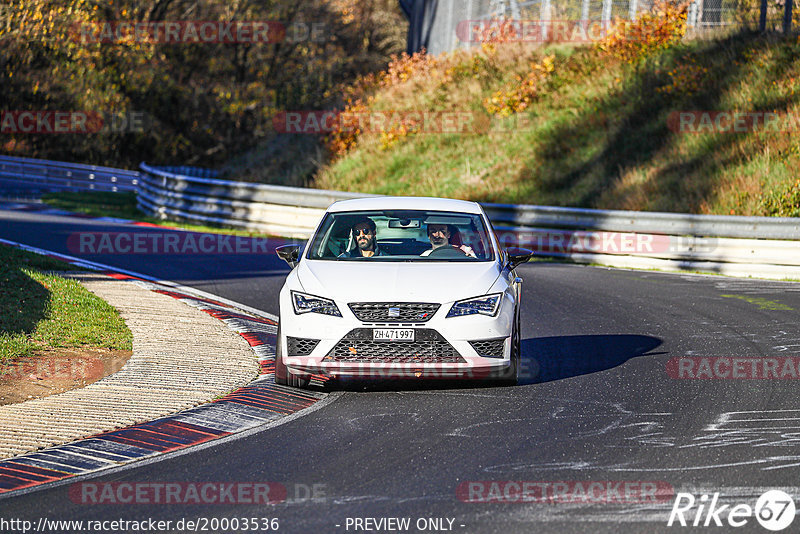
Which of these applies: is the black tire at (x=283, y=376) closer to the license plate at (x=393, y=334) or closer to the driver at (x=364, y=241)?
the license plate at (x=393, y=334)

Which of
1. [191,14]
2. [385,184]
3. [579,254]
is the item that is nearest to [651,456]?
[579,254]

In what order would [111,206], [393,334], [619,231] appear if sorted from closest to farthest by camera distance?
[393,334], [619,231], [111,206]

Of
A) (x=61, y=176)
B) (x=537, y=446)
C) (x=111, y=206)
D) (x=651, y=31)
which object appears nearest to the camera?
(x=537, y=446)

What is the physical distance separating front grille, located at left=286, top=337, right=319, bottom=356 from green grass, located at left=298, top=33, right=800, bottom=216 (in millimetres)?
14219

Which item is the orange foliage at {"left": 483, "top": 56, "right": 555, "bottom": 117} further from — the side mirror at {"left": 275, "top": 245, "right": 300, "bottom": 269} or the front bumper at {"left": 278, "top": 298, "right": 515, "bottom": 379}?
the front bumper at {"left": 278, "top": 298, "right": 515, "bottom": 379}

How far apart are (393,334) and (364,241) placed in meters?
1.58

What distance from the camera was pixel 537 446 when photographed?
7004mm

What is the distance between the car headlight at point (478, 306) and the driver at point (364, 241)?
1358 millimetres

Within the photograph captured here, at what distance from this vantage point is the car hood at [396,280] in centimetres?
847

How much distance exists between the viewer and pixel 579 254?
19719 mm

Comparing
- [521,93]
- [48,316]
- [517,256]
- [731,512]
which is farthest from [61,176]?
[731,512]

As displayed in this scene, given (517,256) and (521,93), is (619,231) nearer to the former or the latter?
(517,256)

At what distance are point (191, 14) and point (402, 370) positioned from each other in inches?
1483

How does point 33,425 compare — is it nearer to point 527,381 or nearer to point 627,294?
point 527,381
